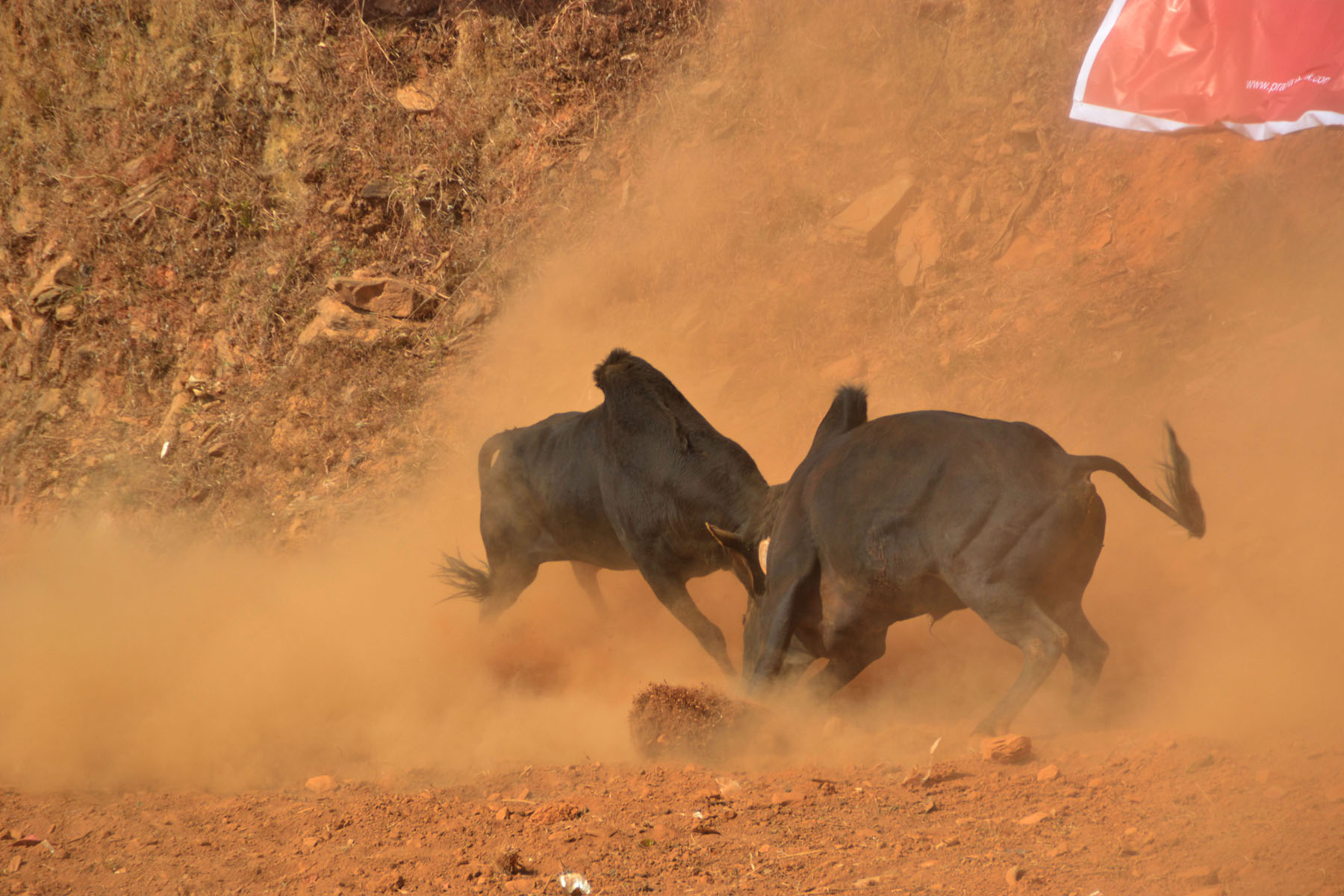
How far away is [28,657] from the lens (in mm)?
7848

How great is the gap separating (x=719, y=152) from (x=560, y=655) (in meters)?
7.89

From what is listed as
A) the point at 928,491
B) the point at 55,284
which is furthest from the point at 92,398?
the point at 928,491

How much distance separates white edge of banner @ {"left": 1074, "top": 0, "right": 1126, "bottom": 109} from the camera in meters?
11.5

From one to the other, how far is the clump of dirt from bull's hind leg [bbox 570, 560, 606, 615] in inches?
134

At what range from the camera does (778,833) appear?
12.5ft

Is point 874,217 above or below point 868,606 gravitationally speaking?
above

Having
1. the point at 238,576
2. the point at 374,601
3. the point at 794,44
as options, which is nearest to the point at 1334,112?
the point at 794,44

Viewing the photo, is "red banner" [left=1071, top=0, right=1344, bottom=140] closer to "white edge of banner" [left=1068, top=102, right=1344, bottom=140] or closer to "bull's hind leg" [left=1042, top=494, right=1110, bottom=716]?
"white edge of banner" [left=1068, top=102, right=1344, bottom=140]

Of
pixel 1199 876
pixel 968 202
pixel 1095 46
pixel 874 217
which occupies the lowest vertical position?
pixel 874 217

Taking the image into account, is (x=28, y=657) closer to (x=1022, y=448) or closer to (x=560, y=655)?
(x=560, y=655)

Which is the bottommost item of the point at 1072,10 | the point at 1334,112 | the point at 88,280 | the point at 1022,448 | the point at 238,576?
the point at 238,576

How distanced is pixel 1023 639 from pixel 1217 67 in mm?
8747

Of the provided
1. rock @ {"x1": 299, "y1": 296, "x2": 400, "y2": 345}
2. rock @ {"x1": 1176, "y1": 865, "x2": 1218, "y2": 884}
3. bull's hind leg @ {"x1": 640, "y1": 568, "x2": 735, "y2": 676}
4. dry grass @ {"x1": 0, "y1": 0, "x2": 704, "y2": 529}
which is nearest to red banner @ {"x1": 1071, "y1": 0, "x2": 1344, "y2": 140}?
dry grass @ {"x1": 0, "y1": 0, "x2": 704, "y2": 529}

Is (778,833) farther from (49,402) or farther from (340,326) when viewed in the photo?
(49,402)
